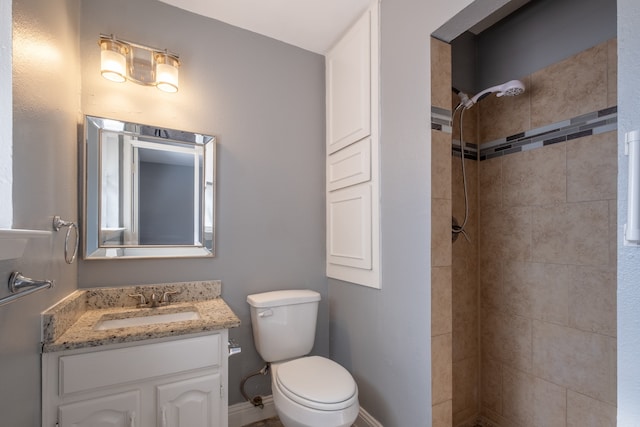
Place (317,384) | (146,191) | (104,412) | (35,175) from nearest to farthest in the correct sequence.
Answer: (35,175)
(104,412)
(317,384)
(146,191)

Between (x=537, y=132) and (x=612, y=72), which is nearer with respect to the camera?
(x=612, y=72)

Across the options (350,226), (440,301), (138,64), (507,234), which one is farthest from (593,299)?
(138,64)

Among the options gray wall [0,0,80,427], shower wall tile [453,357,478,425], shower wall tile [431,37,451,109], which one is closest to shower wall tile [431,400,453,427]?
shower wall tile [453,357,478,425]

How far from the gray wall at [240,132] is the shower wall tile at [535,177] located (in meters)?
1.22

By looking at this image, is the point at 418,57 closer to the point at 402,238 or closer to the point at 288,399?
the point at 402,238

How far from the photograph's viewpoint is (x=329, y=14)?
1.76 m

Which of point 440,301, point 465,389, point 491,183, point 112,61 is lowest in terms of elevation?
point 465,389

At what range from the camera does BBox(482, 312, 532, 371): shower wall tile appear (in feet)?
5.70

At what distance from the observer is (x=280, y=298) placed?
173 centimetres

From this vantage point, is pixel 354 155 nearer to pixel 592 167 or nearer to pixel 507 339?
pixel 592 167

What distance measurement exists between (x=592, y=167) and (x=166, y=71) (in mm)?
2287

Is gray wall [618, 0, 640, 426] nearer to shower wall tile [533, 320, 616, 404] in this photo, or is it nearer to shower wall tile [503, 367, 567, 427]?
shower wall tile [533, 320, 616, 404]

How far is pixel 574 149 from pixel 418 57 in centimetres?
99

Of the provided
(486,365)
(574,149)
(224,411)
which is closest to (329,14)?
(574,149)
